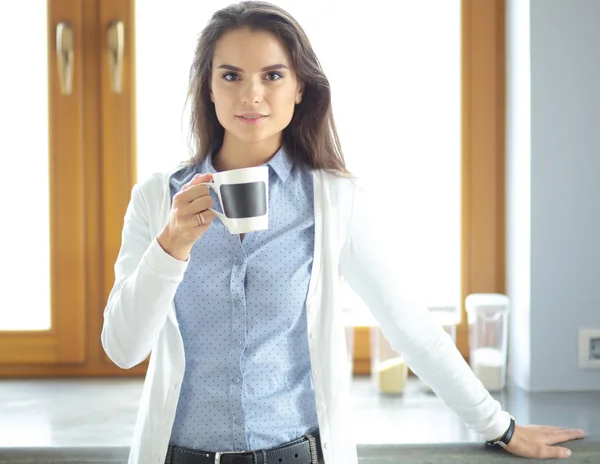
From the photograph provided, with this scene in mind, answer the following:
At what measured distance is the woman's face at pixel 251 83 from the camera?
1236 millimetres

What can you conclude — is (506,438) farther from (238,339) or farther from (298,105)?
(298,105)

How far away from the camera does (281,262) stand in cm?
128

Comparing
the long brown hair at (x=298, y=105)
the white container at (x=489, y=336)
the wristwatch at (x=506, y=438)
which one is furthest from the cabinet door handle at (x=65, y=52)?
the wristwatch at (x=506, y=438)

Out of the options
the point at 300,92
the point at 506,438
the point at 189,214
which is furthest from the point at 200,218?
the point at 506,438

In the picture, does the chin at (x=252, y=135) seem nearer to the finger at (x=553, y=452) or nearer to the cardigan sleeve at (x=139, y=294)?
the cardigan sleeve at (x=139, y=294)

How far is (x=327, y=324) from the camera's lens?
1.28m

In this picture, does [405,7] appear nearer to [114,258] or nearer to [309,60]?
[309,60]

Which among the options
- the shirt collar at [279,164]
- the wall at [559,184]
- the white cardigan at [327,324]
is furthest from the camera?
the wall at [559,184]

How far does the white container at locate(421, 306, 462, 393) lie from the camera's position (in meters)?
1.84

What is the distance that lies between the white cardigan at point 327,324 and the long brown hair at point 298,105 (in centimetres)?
5

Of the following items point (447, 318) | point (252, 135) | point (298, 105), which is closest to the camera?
point (252, 135)

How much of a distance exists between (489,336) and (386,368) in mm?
250

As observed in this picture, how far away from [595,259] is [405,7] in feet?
2.31

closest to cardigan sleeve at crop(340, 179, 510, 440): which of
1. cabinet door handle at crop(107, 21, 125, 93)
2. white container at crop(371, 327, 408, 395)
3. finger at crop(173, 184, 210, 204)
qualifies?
finger at crop(173, 184, 210, 204)
